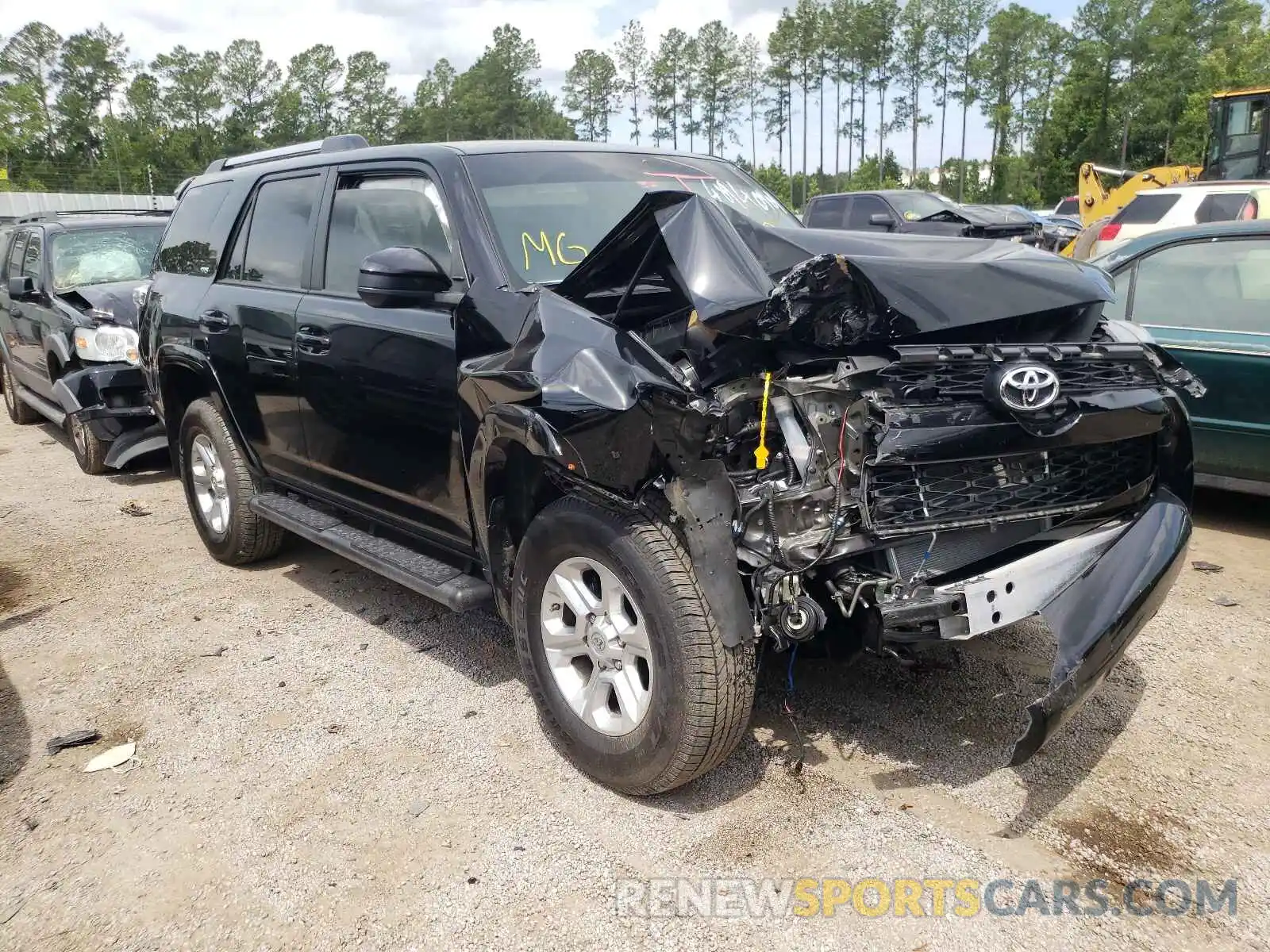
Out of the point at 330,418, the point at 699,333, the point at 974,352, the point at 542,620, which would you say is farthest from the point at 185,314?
the point at 974,352

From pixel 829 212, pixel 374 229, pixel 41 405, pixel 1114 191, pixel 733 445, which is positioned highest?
pixel 1114 191

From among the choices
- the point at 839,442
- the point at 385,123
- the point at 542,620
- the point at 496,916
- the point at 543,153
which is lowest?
the point at 496,916

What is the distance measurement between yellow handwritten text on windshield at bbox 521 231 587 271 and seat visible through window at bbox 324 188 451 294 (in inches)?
12.1

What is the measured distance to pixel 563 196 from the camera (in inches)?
149

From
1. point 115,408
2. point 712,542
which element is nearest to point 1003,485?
point 712,542

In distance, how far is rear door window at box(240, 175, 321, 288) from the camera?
4395 millimetres

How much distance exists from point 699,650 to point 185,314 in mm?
3828

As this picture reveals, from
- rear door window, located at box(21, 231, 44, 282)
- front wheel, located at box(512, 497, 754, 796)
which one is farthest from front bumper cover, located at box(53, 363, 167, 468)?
front wheel, located at box(512, 497, 754, 796)

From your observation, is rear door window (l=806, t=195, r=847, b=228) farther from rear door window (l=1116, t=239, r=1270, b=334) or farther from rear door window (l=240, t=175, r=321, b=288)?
rear door window (l=240, t=175, r=321, b=288)

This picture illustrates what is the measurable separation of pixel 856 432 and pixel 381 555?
215cm

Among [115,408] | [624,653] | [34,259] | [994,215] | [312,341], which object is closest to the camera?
[624,653]

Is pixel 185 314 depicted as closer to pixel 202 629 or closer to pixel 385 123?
pixel 202 629

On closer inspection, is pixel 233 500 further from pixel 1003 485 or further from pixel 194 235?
pixel 1003 485

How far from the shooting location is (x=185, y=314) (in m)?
5.17
